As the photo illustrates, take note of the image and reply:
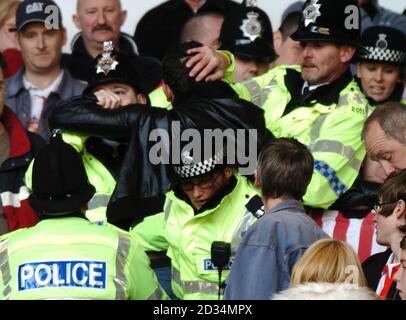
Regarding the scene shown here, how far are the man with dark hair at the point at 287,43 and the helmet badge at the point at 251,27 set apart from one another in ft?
1.26

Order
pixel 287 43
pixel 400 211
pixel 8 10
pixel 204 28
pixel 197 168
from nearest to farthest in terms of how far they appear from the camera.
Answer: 1. pixel 400 211
2. pixel 197 168
3. pixel 287 43
4. pixel 204 28
5. pixel 8 10

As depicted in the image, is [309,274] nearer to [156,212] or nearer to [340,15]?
[156,212]

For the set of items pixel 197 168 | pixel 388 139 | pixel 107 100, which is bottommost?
pixel 197 168

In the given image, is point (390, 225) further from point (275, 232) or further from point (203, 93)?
point (203, 93)

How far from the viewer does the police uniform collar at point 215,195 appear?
6312mm

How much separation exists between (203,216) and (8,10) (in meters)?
3.07

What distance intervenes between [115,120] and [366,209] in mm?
1351

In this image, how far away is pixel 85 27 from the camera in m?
8.33

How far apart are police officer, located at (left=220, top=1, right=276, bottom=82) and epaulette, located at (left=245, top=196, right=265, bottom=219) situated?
152 cm

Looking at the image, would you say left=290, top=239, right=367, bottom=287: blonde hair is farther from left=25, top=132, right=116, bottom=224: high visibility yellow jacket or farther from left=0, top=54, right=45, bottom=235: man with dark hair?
left=0, top=54, right=45, bottom=235: man with dark hair

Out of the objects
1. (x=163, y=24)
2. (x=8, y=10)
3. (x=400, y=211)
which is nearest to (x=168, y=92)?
(x=400, y=211)

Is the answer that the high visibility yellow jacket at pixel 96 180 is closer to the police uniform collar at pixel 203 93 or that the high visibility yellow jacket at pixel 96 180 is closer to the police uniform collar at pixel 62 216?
the police uniform collar at pixel 203 93

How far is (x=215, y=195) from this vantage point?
20.7 ft

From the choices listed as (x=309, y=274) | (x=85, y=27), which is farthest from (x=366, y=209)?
(x=85, y=27)
